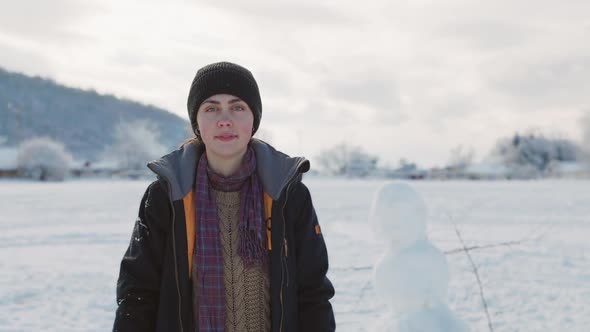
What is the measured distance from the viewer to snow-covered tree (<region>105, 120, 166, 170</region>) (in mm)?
72375

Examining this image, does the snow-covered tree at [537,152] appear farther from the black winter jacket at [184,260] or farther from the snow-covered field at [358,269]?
the black winter jacket at [184,260]

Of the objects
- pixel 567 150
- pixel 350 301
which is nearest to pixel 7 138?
pixel 567 150

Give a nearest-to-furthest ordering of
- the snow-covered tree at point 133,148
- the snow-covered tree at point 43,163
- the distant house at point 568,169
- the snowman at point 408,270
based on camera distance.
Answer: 1. the snowman at point 408,270
2. the snow-covered tree at point 43,163
3. the distant house at point 568,169
4. the snow-covered tree at point 133,148

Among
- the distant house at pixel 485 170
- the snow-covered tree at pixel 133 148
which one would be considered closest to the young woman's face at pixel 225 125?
the distant house at pixel 485 170

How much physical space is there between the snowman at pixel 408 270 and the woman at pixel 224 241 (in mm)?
585

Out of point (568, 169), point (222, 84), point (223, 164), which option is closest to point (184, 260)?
point (223, 164)

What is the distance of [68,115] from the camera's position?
425 feet

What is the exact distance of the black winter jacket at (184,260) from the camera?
1.97 meters

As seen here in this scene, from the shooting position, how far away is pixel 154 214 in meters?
1.99

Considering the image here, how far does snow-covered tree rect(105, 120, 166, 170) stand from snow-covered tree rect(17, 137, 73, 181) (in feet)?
53.4

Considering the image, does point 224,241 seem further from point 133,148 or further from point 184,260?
point 133,148

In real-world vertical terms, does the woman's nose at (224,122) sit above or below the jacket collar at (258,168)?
above

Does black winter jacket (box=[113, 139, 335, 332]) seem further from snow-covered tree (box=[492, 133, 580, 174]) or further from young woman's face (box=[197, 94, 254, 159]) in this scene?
snow-covered tree (box=[492, 133, 580, 174])

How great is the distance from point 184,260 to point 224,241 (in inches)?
6.9
